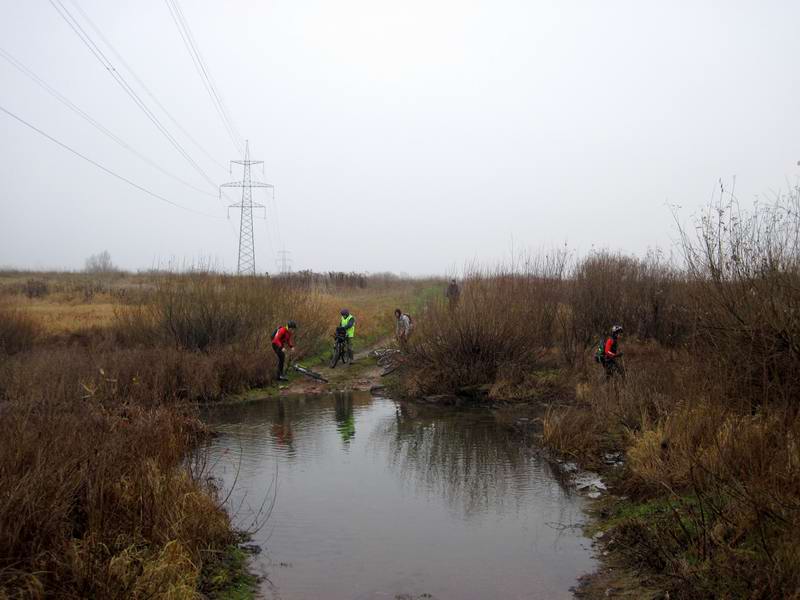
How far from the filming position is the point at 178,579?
5762mm

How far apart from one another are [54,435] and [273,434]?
8.07 m

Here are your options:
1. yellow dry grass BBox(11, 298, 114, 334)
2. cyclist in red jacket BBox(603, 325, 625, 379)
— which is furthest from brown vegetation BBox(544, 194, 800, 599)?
yellow dry grass BBox(11, 298, 114, 334)

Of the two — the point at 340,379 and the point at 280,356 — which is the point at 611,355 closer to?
the point at 340,379

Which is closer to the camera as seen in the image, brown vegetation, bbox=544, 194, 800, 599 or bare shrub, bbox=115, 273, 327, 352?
brown vegetation, bbox=544, 194, 800, 599

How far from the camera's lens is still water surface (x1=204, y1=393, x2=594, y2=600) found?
6996 mm

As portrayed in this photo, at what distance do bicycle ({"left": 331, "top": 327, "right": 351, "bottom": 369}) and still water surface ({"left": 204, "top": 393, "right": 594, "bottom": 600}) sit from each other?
26.4 feet

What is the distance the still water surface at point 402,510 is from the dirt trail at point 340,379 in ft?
16.4

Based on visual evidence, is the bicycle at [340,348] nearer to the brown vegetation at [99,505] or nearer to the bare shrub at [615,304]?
the bare shrub at [615,304]

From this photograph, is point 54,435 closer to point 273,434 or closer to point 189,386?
point 273,434

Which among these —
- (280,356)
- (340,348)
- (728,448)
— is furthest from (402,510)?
(340,348)

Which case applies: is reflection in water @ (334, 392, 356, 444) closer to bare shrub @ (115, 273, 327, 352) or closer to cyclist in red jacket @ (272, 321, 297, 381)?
cyclist in red jacket @ (272, 321, 297, 381)

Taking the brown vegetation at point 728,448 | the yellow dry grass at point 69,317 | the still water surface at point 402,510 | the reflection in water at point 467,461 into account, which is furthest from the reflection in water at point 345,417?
the yellow dry grass at point 69,317

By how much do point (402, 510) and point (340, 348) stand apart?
48.4 ft

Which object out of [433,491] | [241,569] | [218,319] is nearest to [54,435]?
[241,569]
